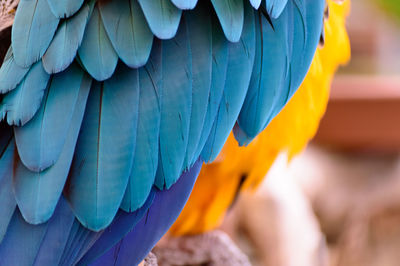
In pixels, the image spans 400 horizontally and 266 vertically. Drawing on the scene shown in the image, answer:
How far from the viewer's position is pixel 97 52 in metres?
0.42

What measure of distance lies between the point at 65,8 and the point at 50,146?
9cm

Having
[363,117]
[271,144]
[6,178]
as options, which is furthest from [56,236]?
[363,117]

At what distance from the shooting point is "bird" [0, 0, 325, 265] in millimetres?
402

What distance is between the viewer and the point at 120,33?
0.42m

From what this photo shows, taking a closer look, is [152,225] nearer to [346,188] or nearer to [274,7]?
[274,7]

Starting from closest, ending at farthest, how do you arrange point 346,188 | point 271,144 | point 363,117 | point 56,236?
point 56,236 < point 271,144 < point 363,117 < point 346,188

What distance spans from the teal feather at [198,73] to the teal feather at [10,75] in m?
0.12

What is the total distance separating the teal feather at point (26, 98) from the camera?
0.40 meters

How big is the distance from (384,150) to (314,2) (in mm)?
1237

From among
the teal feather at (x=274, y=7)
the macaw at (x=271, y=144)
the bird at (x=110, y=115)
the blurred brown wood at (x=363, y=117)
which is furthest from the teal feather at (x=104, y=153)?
the blurred brown wood at (x=363, y=117)

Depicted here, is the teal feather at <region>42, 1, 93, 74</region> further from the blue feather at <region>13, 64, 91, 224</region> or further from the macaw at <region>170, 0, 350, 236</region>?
the macaw at <region>170, 0, 350, 236</region>

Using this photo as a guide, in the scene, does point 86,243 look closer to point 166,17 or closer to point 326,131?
point 166,17

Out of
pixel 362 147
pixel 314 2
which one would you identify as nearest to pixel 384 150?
pixel 362 147

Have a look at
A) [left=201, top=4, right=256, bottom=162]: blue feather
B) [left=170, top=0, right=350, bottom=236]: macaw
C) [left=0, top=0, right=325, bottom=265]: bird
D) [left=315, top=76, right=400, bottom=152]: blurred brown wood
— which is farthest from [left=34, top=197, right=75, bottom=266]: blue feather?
[left=315, top=76, right=400, bottom=152]: blurred brown wood
